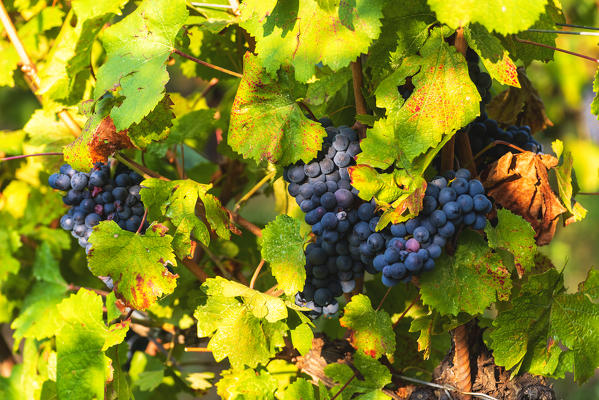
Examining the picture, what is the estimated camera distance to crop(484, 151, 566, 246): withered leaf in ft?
2.97

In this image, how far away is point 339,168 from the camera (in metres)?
0.91

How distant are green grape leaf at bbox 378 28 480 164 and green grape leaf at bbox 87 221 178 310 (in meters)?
0.41

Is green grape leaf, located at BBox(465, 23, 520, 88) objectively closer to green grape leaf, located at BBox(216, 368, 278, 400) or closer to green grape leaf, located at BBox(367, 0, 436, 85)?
green grape leaf, located at BBox(367, 0, 436, 85)

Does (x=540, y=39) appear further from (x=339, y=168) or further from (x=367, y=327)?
(x=367, y=327)

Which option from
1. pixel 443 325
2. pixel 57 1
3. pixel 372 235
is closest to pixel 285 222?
pixel 372 235

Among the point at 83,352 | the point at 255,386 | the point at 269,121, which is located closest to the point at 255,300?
the point at 255,386

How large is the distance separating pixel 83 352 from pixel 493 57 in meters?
0.90

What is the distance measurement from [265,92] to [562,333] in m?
0.62

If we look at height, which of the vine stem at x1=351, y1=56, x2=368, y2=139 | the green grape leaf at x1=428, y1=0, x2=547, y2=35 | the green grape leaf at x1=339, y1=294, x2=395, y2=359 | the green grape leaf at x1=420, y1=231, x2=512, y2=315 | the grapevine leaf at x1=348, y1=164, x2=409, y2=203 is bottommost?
the green grape leaf at x1=339, y1=294, x2=395, y2=359

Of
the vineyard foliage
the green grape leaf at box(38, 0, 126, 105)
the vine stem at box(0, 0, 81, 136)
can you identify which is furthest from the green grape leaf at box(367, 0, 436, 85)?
the vine stem at box(0, 0, 81, 136)

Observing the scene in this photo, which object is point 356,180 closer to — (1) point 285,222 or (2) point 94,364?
(1) point 285,222

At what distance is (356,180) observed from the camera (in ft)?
2.68

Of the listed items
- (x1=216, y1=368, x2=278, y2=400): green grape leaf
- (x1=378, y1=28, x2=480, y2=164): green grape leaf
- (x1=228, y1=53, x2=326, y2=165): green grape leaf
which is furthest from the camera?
(x1=216, y1=368, x2=278, y2=400): green grape leaf

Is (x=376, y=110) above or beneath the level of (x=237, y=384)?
above
